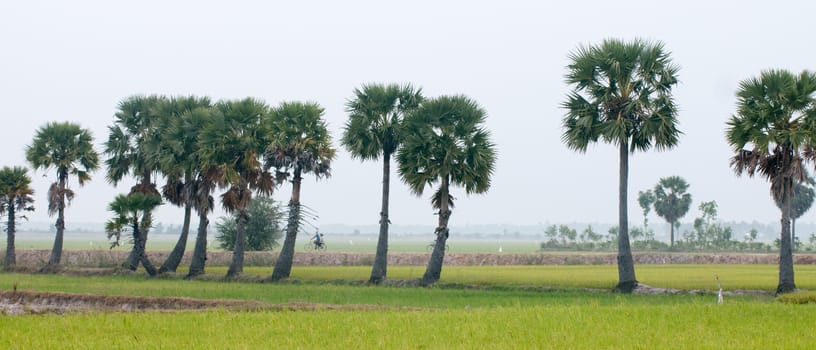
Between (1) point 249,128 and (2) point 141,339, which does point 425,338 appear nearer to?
(2) point 141,339

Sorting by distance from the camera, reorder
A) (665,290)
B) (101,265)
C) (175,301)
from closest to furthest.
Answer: (175,301) < (665,290) < (101,265)

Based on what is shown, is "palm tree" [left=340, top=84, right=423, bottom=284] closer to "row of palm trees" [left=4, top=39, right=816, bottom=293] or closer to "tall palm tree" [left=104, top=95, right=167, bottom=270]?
"row of palm trees" [left=4, top=39, right=816, bottom=293]

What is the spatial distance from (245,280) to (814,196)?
294 ft

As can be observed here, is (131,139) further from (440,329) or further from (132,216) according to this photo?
(440,329)

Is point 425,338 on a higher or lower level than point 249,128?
lower

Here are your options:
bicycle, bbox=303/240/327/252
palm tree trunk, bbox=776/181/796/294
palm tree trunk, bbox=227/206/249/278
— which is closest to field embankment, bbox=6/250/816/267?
bicycle, bbox=303/240/327/252

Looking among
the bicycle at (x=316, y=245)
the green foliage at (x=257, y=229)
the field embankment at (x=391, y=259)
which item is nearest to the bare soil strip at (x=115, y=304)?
the field embankment at (x=391, y=259)

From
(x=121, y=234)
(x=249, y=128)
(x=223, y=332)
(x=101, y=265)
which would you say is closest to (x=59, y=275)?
(x=121, y=234)

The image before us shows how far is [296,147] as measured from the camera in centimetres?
4744

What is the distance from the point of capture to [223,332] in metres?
21.3

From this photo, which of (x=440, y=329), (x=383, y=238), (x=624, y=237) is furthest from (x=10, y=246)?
(x=440, y=329)

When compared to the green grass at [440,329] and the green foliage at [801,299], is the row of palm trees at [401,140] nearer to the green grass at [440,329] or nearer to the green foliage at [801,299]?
the green foliage at [801,299]

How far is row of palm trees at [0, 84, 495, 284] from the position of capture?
44469 mm

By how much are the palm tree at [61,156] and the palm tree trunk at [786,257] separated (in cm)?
4196
